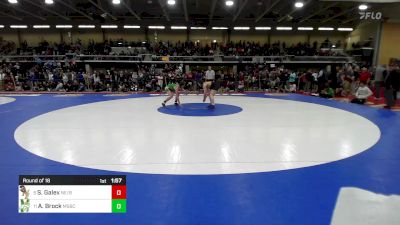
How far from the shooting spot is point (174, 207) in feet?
9.34

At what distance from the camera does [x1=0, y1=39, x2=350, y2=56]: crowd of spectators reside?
22.9 meters

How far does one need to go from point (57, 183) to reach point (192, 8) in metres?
22.0

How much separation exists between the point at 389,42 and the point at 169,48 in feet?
55.0

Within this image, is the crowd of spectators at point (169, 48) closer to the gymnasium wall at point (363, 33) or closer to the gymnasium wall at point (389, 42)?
the gymnasium wall at point (363, 33)

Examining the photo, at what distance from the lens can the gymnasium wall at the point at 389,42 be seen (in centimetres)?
2077

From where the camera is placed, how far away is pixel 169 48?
23.8 metres

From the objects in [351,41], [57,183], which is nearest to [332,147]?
[57,183]

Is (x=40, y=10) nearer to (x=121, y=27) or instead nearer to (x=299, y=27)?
(x=121, y=27)

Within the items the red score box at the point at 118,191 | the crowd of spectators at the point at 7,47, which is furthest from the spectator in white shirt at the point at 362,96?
the crowd of spectators at the point at 7,47

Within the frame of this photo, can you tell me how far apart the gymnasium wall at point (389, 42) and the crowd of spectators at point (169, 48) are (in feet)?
10.6

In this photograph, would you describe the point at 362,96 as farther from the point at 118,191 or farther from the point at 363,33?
the point at 363,33
